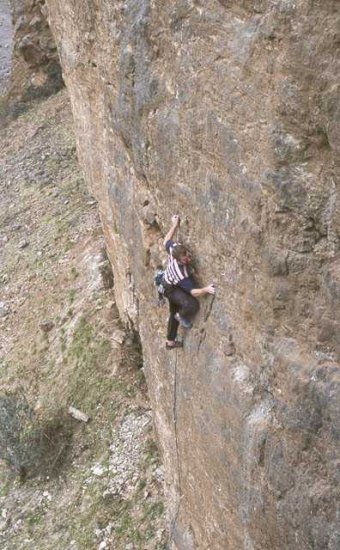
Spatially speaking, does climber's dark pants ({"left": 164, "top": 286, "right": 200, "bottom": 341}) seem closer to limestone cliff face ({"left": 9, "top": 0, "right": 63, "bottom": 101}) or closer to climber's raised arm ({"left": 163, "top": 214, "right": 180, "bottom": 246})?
climber's raised arm ({"left": 163, "top": 214, "right": 180, "bottom": 246})

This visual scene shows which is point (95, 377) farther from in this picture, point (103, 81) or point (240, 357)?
point (240, 357)

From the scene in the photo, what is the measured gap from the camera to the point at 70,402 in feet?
42.2

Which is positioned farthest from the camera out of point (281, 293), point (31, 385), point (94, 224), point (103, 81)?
point (94, 224)

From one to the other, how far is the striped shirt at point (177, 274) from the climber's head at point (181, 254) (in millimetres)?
36

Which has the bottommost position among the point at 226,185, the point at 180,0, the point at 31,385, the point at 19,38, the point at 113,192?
the point at 31,385

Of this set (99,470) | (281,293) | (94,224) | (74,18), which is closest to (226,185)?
(281,293)

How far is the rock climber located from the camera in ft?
22.6

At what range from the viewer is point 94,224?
53.8ft

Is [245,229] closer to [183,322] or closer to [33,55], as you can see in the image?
[183,322]

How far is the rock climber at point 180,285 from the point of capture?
6.89 metres

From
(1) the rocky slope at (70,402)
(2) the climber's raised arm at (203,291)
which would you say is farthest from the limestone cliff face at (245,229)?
(1) the rocky slope at (70,402)

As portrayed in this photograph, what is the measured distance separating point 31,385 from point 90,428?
2.04 metres

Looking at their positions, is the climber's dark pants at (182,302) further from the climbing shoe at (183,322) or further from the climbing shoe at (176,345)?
the climbing shoe at (176,345)

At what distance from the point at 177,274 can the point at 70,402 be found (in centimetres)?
653
